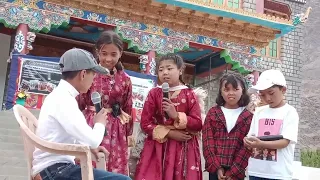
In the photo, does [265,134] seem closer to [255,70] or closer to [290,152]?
[290,152]

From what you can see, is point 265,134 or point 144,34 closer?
point 265,134

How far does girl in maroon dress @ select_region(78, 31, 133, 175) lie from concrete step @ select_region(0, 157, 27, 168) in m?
2.56

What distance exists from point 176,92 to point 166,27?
21.7 feet

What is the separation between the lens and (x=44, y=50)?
11602 mm

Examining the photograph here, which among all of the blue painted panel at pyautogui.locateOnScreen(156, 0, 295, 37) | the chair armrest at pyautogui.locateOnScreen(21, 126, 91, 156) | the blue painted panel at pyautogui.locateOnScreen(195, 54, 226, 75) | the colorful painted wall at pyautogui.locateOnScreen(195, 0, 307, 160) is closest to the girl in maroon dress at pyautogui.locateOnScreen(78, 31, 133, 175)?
the chair armrest at pyautogui.locateOnScreen(21, 126, 91, 156)

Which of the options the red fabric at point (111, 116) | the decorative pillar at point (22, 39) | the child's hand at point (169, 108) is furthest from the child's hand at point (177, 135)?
the decorative pillar at point (22, 39)

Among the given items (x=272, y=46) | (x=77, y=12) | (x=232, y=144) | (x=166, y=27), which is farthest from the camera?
(x=272, y=46)

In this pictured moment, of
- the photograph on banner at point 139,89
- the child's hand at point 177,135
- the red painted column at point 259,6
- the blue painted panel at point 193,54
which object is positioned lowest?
the child's hand at point 177,135

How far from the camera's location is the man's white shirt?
7.40ft

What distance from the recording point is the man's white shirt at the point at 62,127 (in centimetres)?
226

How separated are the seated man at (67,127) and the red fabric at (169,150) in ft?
3.80

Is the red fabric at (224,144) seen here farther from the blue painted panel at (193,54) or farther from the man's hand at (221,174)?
the blue painted panel at (193,54)

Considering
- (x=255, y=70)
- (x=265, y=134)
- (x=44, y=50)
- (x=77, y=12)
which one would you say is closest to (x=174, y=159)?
(x=265, y=134)

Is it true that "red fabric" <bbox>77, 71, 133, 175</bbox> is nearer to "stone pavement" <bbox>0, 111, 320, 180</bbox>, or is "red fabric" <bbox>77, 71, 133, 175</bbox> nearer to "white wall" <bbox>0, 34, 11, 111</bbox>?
"stone pavement" <bbox>0, 111, 320, 180</bbox>
